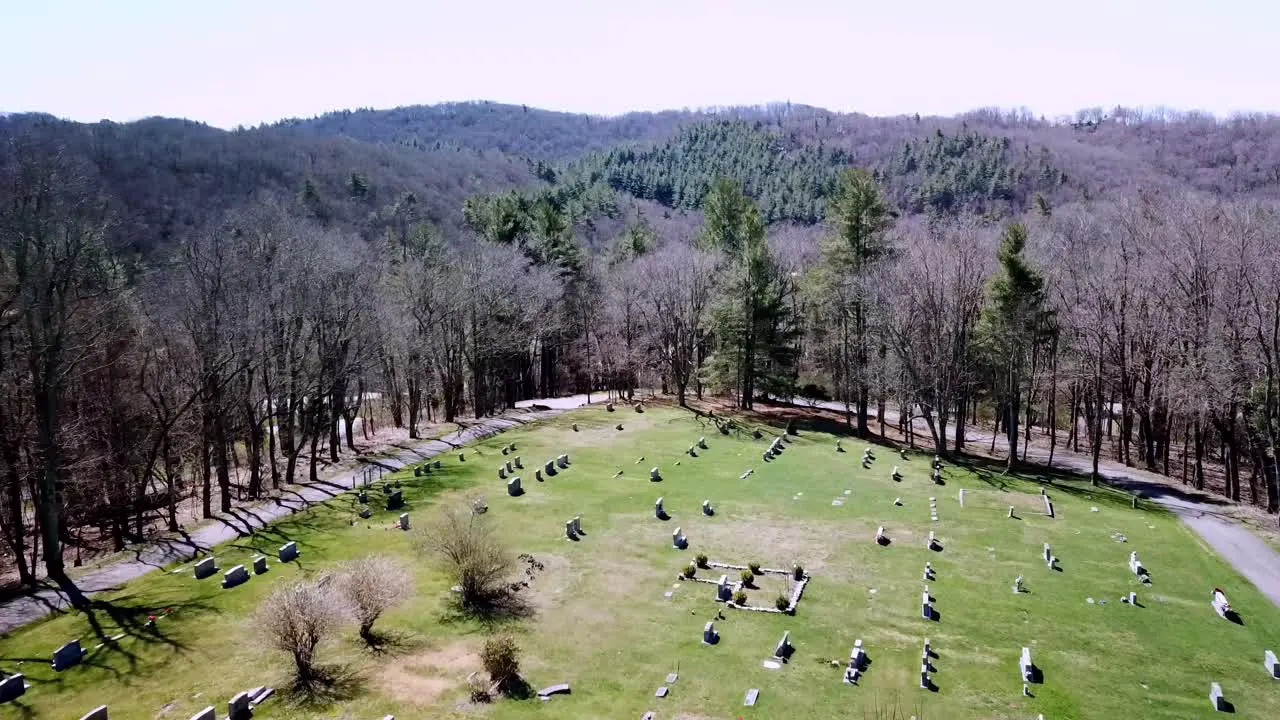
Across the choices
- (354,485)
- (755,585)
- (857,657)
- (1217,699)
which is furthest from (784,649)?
(354,485)

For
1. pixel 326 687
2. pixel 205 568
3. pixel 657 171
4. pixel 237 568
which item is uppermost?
pixel 657 171

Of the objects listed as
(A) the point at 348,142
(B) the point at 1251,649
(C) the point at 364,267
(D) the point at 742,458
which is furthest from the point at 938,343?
(A) the point at 348,142

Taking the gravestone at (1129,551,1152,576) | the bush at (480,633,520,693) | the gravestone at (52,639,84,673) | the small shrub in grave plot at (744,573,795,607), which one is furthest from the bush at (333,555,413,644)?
the gravestone at (1129,551,1152,576)

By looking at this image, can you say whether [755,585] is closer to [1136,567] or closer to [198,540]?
[1136,567]

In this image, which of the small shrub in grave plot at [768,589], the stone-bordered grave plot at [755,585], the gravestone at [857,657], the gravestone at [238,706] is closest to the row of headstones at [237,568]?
the gravestone at [238,706]

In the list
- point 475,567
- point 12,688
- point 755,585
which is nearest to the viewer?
point 12,688

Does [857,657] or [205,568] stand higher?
[205,568]
